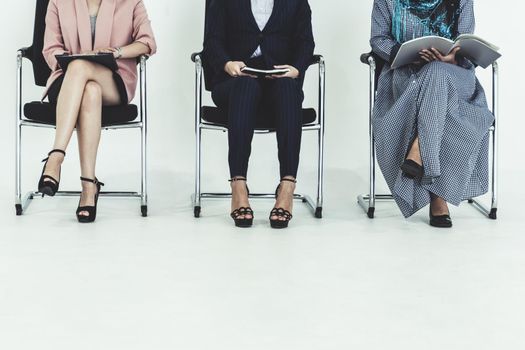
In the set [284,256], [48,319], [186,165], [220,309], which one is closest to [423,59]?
[284,256]

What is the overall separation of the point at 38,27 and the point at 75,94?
50 cm

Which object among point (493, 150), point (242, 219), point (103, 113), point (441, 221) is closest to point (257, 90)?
point (242, 219)

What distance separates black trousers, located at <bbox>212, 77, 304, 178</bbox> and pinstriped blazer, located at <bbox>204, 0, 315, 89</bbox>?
0.28m

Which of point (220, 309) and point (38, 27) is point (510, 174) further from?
point (220, 309)

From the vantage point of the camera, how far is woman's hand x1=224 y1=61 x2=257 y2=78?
3785 millimetres

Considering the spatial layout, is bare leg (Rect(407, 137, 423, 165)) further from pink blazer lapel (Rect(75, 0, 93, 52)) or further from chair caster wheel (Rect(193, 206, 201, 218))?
pink blazer lapel (Rect(75, 0, 93, 52))

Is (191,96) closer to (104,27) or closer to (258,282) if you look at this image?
(104,27)

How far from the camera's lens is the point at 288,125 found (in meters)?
3.68

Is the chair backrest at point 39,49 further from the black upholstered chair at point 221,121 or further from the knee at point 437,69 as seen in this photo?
the knee at point 437,69

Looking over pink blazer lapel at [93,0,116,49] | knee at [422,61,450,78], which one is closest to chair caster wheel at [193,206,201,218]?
pink blazer lapel at [93,0,116,49]

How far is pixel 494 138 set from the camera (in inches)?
149

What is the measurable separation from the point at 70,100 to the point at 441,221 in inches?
58.9

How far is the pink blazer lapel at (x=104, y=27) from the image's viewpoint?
392 centimetres

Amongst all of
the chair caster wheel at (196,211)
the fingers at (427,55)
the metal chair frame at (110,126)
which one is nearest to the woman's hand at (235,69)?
the metal chair frame at (110,126)
